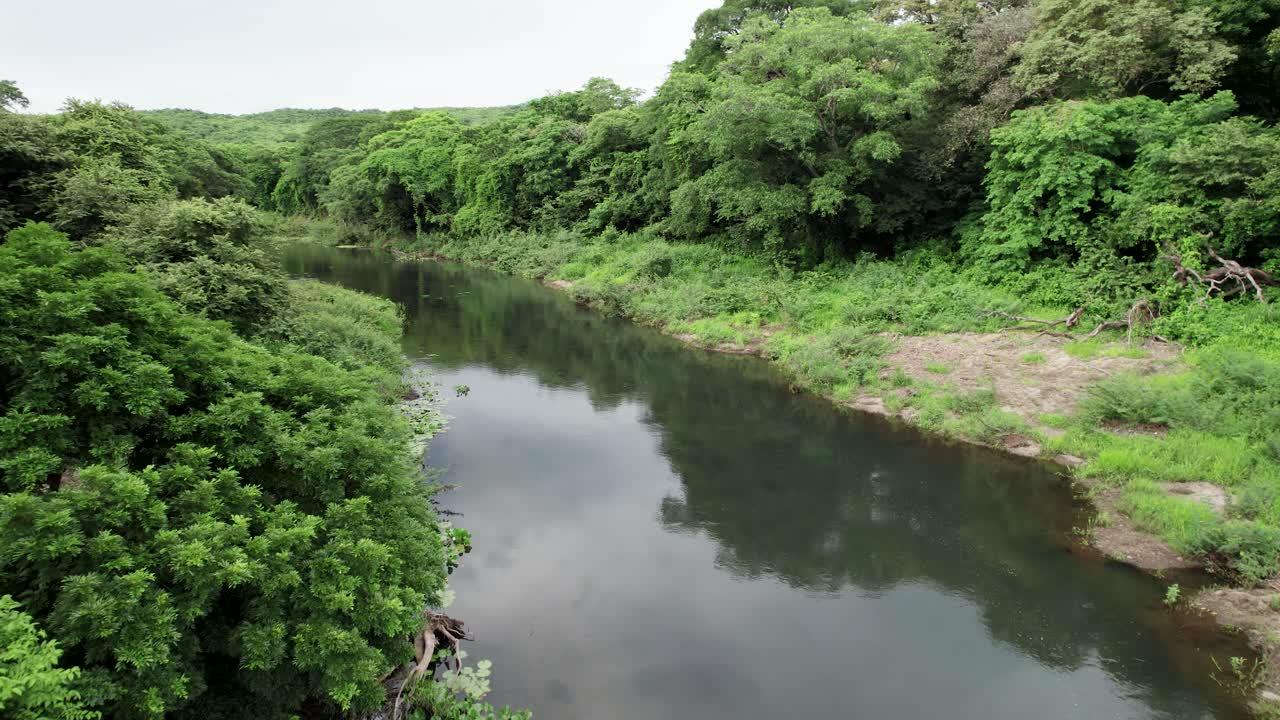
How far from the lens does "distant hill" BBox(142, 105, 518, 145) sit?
9725 centimetres

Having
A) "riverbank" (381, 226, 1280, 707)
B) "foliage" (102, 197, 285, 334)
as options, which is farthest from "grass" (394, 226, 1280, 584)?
"foliage" (102, 197, 285, 334)

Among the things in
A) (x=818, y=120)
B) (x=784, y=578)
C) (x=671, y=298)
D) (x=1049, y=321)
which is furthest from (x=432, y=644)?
(x=818, y=120)

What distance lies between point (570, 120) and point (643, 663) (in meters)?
43.6

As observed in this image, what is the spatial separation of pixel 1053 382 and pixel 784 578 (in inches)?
354

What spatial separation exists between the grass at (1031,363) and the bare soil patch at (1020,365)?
25cm

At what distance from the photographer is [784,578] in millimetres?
10648

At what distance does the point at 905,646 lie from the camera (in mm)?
9086

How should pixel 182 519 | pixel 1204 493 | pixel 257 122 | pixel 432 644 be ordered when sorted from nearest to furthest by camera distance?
pixel 182 519 < pixel 432 644 < pixel 1204 493 < pixel 257 122

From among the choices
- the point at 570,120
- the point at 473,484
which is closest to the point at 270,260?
the point at 473,484

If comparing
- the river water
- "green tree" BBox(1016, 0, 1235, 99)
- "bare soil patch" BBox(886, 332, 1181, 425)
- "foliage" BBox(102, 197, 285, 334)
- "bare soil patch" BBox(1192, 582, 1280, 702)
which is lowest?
the river water

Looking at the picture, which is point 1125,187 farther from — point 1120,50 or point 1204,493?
point 1204,493

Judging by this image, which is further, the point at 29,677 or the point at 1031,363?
the point at 1031,363

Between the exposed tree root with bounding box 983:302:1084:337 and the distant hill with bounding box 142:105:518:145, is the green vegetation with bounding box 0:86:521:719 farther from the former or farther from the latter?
the distant hill with bounding box 142:105:518:145

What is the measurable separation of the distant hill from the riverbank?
242 ft
